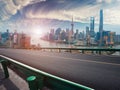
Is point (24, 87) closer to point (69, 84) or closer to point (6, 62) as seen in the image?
point (6, 62)

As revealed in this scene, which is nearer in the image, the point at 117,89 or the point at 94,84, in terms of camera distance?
the point at 117,89

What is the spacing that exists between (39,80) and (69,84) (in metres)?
1.55

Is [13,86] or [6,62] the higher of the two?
[6,62]

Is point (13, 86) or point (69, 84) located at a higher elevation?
point (69, 84)

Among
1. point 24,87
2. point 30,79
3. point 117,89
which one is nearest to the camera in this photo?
point 30,79

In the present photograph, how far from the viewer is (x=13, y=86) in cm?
661

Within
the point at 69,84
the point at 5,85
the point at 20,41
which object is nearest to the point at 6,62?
the point at 5,85

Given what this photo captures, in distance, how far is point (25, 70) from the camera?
657 cm

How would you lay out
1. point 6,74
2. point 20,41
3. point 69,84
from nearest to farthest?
point 69,84 < point 6,74 < point 20,41

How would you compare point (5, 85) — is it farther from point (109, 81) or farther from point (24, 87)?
point (109, 81)

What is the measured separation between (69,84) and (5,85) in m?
3.81

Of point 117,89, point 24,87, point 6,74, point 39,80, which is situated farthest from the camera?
point 6,74

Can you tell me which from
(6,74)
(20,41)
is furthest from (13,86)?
(20,41)

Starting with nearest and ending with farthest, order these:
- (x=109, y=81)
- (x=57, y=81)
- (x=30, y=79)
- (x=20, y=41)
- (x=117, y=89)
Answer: (x=57, y=81) → (x=30, y=79) → (x=117, y=89) → (x=109, y=81) → (x=20, y=41)
